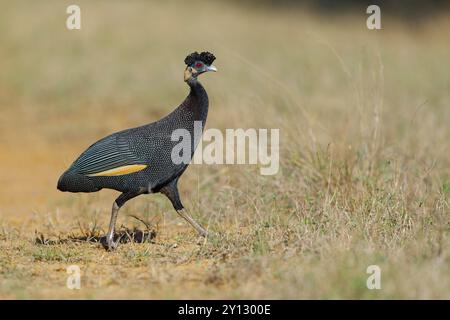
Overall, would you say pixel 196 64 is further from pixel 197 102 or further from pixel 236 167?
pixel 236 167

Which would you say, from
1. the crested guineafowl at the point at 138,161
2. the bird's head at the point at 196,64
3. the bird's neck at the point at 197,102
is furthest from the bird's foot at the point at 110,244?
the bird's head at the point at 196,64

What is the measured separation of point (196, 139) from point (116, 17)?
9542 millimetres

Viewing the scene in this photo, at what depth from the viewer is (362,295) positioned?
13.8ft

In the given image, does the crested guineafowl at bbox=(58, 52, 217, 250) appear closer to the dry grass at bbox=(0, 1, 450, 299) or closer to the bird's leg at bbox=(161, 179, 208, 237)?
the bird's leg at bbox=(161, 179, 208, 237)

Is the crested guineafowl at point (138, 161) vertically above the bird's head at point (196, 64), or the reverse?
the bird's head at point (196, 64)

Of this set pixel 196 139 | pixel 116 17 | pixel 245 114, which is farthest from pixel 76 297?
pixel 116 17

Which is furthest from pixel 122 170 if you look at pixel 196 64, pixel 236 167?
pixel 236 167

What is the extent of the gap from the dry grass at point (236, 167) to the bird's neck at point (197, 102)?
778mm

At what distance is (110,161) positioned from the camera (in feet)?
17.4

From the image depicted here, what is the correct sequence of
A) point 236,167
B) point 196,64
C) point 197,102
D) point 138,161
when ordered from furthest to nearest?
point 236,167, point 196,64, point 197,102, point 138,161

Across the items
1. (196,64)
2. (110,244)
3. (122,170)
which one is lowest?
(110,244)

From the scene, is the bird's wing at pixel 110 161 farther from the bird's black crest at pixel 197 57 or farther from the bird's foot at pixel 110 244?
the bird's black crest at pixel 197 57

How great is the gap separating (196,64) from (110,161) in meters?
0.85

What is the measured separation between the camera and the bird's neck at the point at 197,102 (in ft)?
17.6
